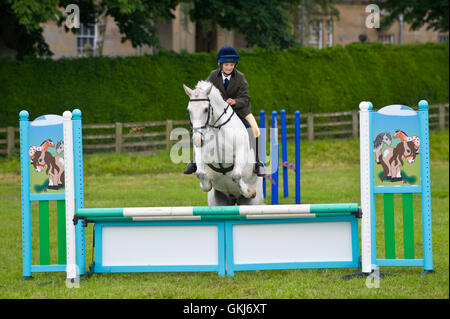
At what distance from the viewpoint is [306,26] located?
24.7 m

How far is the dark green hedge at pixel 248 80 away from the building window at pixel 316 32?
7.09 meters

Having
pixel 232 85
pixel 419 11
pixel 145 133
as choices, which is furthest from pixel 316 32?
pixel 232 85

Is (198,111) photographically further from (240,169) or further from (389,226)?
(389,226)

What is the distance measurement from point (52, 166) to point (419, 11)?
58.7 feet

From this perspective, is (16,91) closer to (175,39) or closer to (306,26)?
(175,39)

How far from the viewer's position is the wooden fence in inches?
593

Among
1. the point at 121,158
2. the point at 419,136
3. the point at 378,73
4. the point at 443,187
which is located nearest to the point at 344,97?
the point at 378,73

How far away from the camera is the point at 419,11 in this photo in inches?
852

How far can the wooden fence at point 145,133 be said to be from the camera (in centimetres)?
1507

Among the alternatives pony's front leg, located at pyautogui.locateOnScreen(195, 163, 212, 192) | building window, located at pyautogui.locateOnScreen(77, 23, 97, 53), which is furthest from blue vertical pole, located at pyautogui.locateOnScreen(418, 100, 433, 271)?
building window, located at pyautogui.locateOnScreen(77, 23, 97, 53)

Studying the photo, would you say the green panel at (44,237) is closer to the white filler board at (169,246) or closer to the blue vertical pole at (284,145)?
the white filler board at (169,246)
